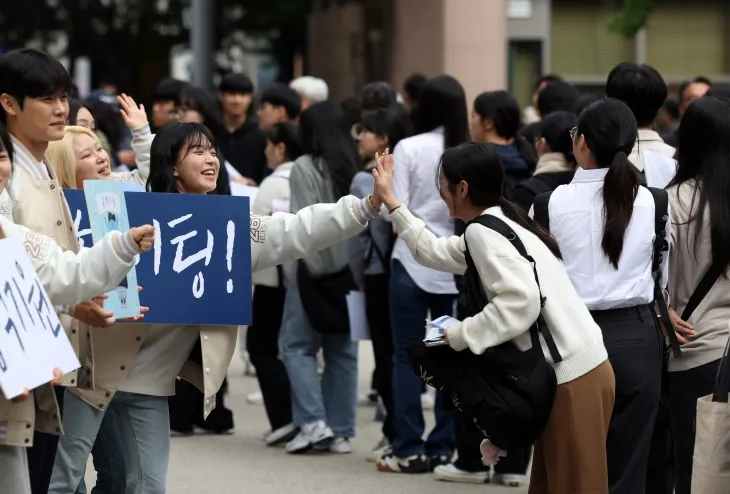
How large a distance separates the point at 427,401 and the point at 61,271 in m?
5.95

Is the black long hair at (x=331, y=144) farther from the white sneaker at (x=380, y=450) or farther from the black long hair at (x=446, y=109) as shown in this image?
the white sneaker at (x=380, y=450)

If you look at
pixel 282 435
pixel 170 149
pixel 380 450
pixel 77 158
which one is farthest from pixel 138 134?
pixel 282 435

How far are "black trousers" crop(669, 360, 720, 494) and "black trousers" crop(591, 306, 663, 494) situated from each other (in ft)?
0.92

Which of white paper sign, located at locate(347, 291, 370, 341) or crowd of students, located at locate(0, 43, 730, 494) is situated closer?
crowd of students, located at locate(0, 43, 730, 494)

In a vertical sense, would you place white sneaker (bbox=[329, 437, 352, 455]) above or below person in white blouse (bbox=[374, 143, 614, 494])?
below

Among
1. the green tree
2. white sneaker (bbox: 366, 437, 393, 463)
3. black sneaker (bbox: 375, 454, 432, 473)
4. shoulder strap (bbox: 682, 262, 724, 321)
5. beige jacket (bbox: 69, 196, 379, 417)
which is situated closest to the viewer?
beige jacket (bbox: 69, 196, 379, 417)

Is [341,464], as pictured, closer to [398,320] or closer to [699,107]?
[398,320]

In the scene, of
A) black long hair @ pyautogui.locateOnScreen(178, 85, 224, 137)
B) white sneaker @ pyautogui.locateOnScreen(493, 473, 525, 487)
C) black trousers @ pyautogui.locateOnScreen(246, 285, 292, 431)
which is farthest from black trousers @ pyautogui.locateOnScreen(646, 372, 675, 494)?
black long hair @ pyautogui.locateOnScreen(178, 85, 224, 137)

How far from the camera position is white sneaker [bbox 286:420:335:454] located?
8.70 m

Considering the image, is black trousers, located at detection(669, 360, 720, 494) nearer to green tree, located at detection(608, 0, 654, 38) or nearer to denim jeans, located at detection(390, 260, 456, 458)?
denim jeans, located at detection(390, 260, 456, 458)

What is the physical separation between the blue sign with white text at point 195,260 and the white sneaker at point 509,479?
277cm

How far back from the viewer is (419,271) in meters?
7.93

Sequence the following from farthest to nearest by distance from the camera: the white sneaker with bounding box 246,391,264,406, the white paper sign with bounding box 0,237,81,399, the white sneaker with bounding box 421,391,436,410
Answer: the white sneaker with bounding box 246,391,264,406 < the white sneaker with bounding box 421,391,436,410 < the white paper sign with bounding box 0,237,81,399

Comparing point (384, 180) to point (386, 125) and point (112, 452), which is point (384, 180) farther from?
point (386, 125)
